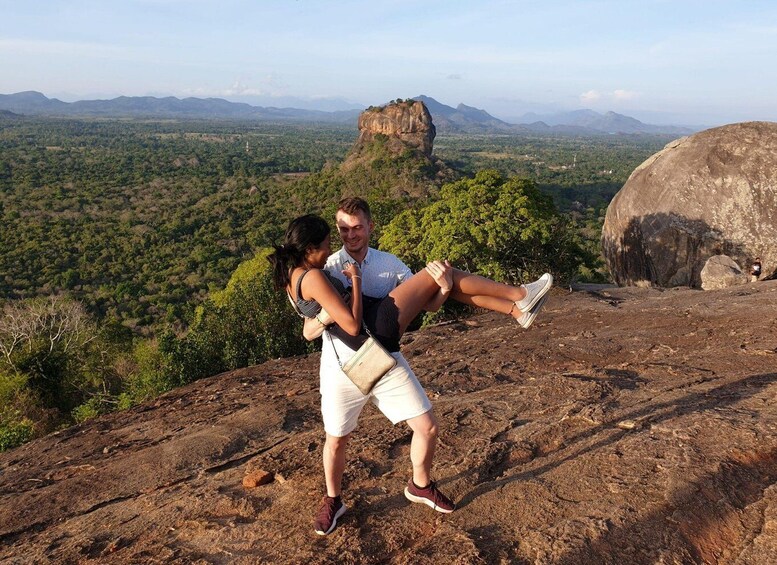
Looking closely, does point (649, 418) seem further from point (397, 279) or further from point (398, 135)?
point (398, 135)

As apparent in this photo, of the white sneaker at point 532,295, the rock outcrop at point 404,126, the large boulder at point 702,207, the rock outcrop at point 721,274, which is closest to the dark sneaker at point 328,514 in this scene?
the white sneaker at point 532,295

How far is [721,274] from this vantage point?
12.2 metres

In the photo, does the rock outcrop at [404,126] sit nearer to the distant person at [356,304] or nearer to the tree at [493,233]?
the tree at [493,233]

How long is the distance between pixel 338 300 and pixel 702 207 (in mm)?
13247

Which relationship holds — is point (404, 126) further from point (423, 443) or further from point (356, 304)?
point (356, 304)

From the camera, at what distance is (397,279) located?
10.6 feet

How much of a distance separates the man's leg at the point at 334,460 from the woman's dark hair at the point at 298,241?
94 cm

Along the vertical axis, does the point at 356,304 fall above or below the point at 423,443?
above

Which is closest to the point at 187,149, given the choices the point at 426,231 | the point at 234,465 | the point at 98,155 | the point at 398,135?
the point at 98,155

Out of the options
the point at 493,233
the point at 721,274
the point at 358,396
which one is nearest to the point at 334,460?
the point at 358,396

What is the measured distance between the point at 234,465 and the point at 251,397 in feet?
7.13

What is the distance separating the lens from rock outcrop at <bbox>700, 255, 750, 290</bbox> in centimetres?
1213

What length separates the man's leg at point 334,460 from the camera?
3.28 meters

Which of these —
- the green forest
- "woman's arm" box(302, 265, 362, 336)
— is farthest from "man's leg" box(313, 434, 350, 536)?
the green forest
